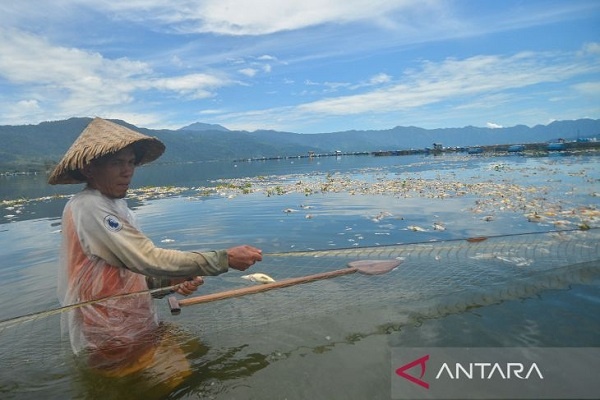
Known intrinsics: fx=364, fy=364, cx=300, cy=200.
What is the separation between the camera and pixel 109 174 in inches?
163

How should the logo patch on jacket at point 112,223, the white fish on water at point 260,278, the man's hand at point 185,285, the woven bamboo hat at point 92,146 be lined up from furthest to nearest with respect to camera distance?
the white fish on water at point 260,278
the man's hand at point 185,285
the woven bamboo hat at point 92,146
the logo patch on jacket at point 112,223

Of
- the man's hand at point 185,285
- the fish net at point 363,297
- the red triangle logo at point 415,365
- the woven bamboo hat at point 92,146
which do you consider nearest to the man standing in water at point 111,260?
the woven bamboo hat at point 92,146

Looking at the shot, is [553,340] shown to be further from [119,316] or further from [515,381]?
[119,316]

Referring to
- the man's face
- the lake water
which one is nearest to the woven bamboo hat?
the man's face

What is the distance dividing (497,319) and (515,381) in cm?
161

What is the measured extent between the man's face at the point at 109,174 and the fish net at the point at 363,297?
1488mm

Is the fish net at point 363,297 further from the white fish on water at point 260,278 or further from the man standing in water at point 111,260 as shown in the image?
the man standing in water at point 111,260

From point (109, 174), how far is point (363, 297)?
477 centimetres

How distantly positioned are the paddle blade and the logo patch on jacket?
466cm

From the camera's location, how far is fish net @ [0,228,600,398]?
5591 mm

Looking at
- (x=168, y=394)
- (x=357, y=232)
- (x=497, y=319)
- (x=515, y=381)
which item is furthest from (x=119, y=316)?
(x=357, y=232)

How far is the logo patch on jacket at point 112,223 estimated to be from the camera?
3713mm

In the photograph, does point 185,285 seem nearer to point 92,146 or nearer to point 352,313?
point 92,146

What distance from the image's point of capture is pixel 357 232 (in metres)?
12.9
